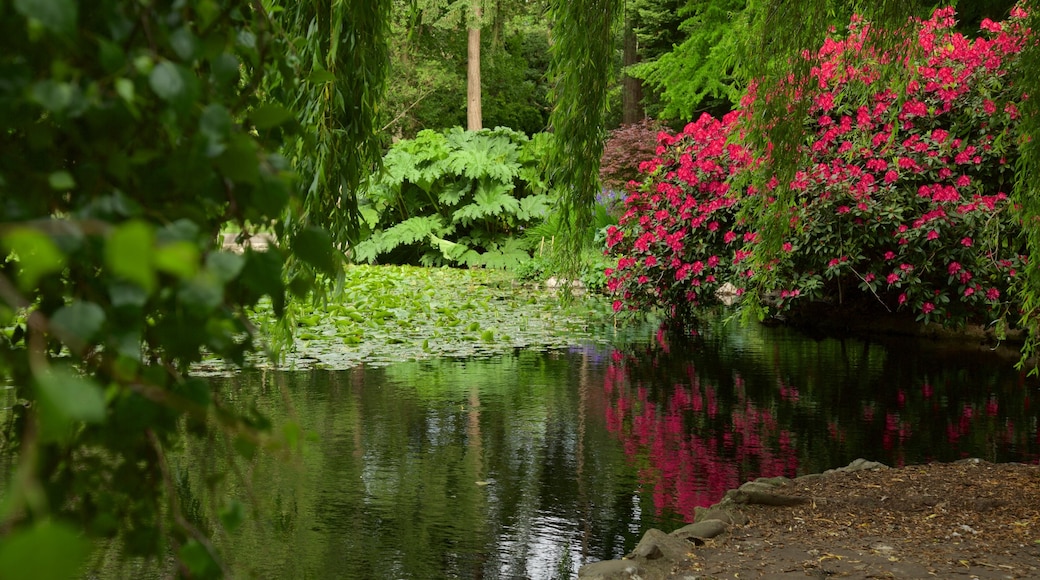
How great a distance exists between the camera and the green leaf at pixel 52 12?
0.78 m

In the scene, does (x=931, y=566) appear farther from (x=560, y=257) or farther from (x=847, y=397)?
(x=847, y=397)

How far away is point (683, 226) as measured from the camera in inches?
413

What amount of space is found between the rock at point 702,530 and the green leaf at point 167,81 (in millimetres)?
3734

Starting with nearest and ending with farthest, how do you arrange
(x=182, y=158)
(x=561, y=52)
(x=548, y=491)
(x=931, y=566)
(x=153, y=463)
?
(x=182, y=158) < (x=153, y=463) < (x=931, y=566) < (x=561, y=52) < (x=548, y=491)

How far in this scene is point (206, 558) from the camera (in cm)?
103

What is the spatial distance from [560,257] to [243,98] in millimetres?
4108

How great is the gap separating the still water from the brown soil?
0.51 meters

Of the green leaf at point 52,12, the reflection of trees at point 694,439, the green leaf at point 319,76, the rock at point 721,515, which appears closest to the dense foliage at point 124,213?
the green leaf at point 52,12

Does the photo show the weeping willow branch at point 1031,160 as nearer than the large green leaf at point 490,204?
Yes

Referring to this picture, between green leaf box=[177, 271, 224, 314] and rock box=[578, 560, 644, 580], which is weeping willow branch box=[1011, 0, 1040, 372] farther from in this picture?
green leaf box=[177, 271, 224, 314]

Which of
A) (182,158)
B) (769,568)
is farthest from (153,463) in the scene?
(769,568)

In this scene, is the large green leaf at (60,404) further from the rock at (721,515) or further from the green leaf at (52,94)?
the rock at (721,515)

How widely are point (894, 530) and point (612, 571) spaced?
1.42 metres

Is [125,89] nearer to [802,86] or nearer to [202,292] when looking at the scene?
[202,292]
